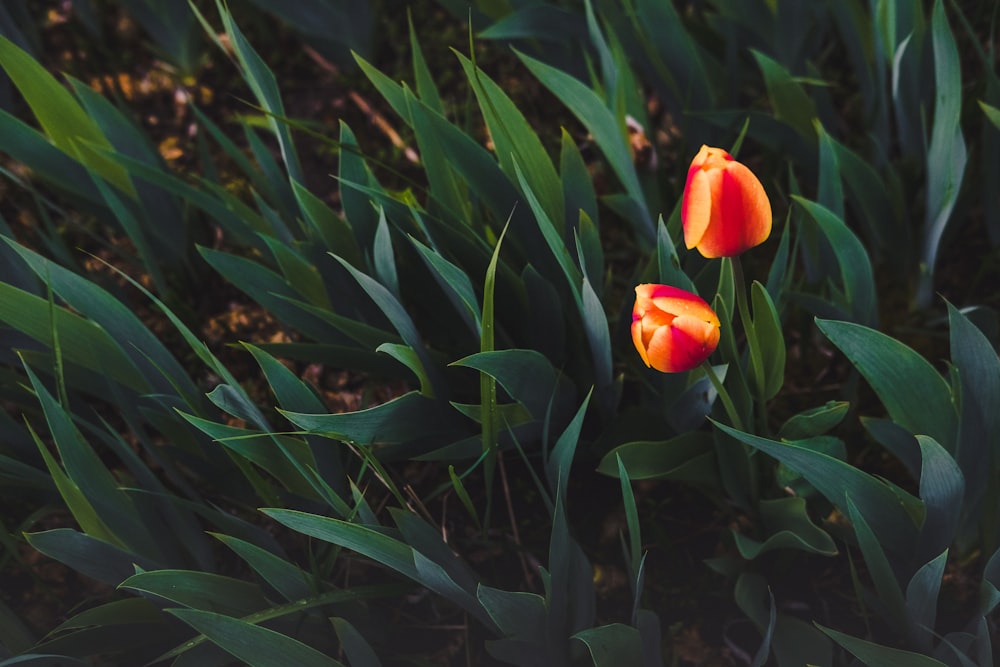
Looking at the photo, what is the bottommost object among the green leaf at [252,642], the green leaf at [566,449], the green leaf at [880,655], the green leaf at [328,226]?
the green leaf at [880,655]

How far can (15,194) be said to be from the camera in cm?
146

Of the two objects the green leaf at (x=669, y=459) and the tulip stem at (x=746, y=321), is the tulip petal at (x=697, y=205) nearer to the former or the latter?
the tulip stem at (x=746, y=321)

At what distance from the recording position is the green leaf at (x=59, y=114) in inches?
38.0

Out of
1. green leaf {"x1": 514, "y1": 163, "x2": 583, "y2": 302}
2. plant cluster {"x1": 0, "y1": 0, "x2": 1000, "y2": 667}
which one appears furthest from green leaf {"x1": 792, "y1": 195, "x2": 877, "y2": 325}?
green leaf {"x1": 514, "y1": 163, "x2": 583, "y2": 302}

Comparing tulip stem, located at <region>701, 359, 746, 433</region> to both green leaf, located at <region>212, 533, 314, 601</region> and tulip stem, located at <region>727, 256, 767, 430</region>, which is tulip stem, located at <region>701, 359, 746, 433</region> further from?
green leaf, located at <region>212, 533, 314, 601</region>

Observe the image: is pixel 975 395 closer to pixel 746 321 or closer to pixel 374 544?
pixel 746 321

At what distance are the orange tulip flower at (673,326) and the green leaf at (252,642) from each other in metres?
0.37

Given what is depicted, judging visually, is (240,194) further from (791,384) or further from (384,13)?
(791,384)

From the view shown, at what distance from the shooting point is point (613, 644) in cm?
79

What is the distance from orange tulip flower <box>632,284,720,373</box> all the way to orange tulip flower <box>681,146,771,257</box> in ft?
0.15

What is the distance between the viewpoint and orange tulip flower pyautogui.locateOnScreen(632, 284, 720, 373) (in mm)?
658

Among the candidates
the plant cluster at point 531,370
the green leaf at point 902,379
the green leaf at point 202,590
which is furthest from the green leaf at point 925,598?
the green leaf at point 202,590

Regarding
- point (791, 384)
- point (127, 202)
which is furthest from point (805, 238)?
point (127, 202)

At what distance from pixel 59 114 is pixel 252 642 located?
0.63 m
